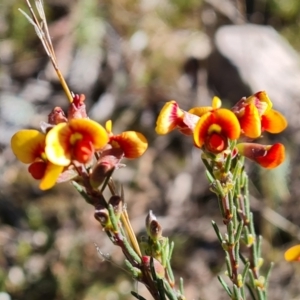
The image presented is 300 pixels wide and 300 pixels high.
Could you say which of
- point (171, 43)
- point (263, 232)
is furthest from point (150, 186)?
point (171, 43)

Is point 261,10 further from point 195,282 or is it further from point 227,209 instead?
point 227,209

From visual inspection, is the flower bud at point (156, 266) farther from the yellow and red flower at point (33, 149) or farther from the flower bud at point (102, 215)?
the yellow and red flower at point (33, 149)

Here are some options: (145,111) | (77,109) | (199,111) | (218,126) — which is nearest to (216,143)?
(218,126)

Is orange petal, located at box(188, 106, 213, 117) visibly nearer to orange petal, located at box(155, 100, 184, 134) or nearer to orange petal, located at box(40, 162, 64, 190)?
orange petal, located at box(155, 100, 184, 134)

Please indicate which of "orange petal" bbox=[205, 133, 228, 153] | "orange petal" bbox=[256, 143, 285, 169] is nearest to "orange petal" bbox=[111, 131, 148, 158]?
"orange petal" bbox=[205, 133, 228, 153]

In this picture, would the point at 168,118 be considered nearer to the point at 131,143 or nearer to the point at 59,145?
the point at 131,143

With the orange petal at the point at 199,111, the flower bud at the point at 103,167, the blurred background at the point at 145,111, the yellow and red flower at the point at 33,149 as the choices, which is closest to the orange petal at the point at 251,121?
the orange petal at the point at 199,111

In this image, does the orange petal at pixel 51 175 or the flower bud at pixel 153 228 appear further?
the flower bud at pixel 153 228
